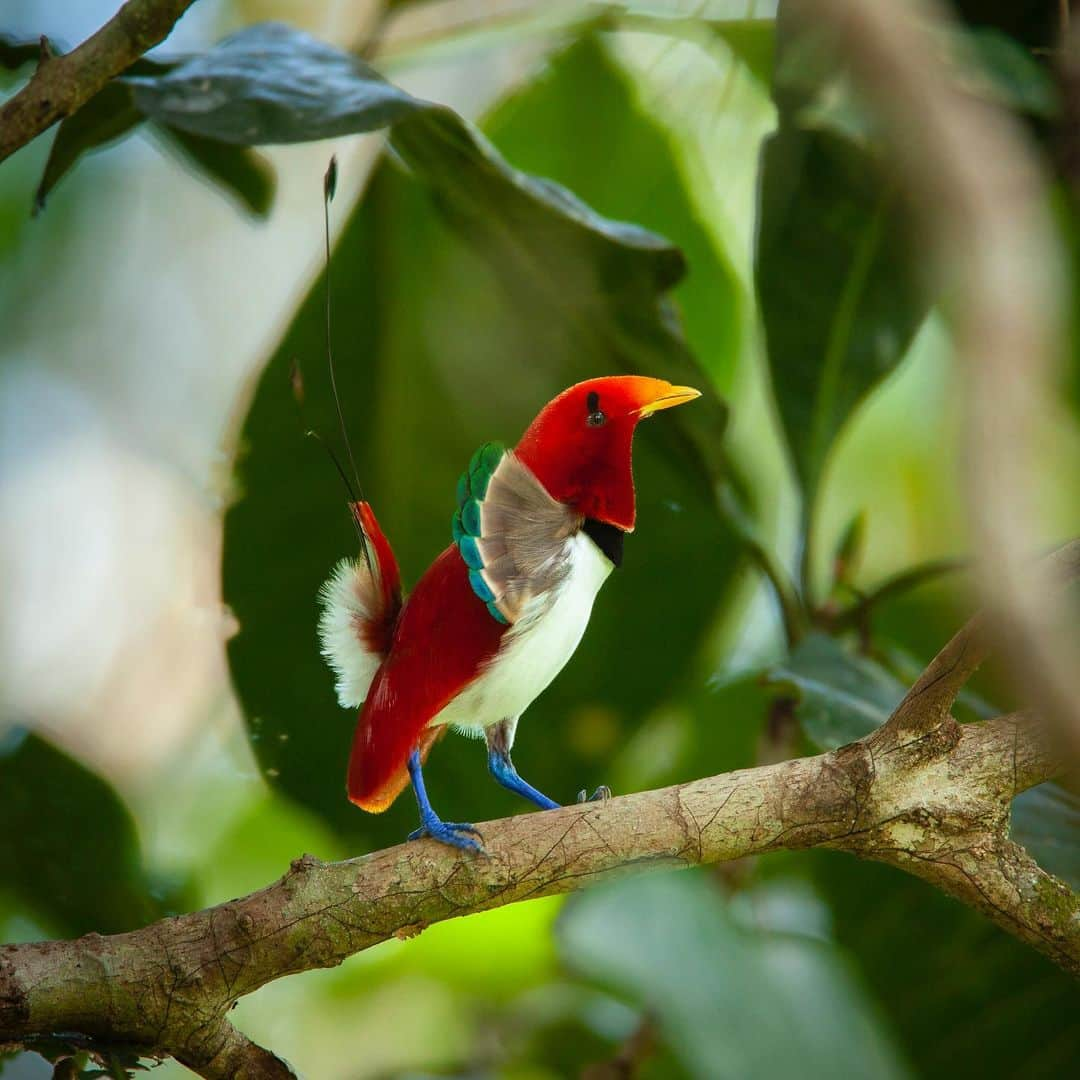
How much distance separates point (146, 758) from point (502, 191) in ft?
5.65

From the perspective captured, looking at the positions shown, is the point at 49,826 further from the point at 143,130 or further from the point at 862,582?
the point at 862,582

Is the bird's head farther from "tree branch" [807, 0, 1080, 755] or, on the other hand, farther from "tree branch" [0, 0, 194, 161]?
"tree branch" [807, 0, 1080, 755]

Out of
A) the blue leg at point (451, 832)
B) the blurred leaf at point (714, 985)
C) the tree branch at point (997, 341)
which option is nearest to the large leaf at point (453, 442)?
the blue leg at point (451, 832)

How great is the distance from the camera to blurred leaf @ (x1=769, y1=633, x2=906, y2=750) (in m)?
1.23

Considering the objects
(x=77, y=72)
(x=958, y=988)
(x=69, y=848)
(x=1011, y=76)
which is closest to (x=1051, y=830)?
(x=958, y=988)

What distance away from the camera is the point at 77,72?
1.10 meters

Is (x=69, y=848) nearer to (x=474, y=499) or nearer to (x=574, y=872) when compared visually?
(x=574, y=872)

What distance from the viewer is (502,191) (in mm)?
1435

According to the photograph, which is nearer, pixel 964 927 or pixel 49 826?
pixel 49 826

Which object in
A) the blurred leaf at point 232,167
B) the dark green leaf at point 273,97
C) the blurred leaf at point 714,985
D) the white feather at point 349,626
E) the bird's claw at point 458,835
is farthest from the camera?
the blurred leaf at point 232,167

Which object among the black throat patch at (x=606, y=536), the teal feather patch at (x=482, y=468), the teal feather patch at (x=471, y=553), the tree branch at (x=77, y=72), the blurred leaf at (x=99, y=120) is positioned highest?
the tree branch at (x=77, y=72)

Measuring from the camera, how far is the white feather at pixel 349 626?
1.18 m

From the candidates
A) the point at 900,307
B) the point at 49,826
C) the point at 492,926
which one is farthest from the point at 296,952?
the point at 900,307

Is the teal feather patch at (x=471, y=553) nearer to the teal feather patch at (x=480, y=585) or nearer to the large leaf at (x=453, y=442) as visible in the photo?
the teal feather patch at (x=480, y=585)
